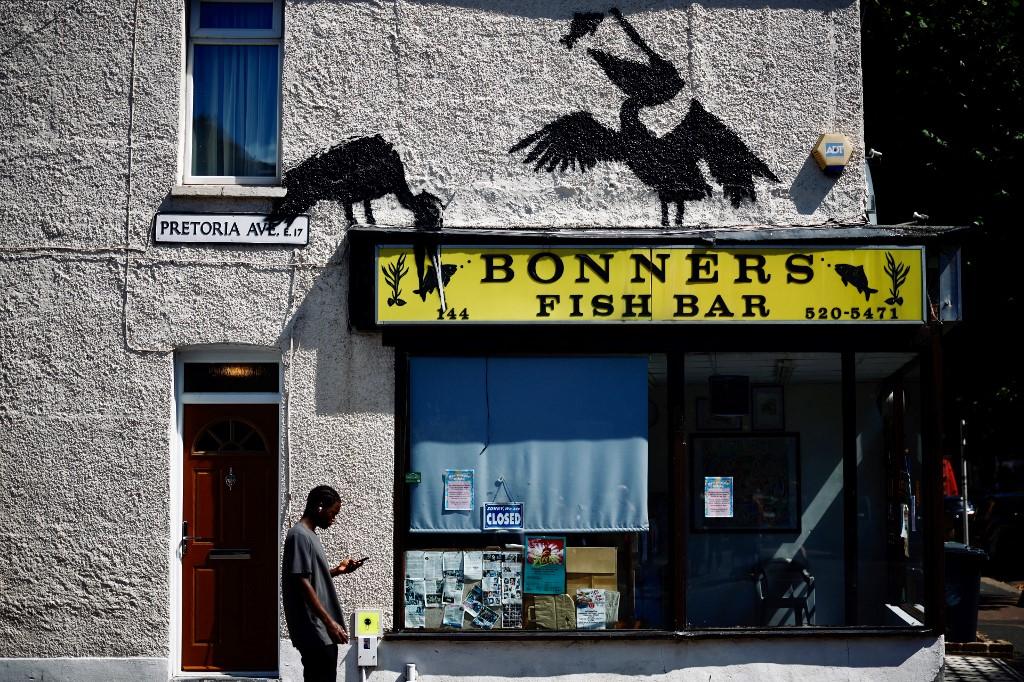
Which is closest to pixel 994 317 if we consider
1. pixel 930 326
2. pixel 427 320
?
pixel 930 326

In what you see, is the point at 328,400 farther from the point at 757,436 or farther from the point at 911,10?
the point at 911,10

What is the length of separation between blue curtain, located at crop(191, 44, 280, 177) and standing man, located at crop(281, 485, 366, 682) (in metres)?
3.51

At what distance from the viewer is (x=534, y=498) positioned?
9.19 metres

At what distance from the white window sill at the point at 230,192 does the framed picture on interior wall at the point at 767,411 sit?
13.9 feet

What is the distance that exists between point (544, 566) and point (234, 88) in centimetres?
472

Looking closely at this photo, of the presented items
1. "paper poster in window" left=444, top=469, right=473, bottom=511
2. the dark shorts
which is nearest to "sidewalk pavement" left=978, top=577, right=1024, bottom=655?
"paper poster in window" left=444, top=469, right=473, bottom=511

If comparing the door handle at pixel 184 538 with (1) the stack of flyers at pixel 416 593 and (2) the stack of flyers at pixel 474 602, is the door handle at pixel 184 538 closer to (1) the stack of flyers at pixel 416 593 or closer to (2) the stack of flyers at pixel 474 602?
(1) the stack of flyers at pixel 416 593

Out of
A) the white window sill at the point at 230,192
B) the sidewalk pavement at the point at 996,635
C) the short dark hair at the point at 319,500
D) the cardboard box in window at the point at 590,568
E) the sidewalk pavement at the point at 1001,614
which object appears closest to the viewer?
the short dark hair at the point at 319,500

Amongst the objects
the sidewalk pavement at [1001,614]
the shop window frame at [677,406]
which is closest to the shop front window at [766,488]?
the shop window frame at [677,406]

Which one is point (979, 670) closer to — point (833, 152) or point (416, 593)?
point (833, 152)

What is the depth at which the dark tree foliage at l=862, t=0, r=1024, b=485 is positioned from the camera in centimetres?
1340

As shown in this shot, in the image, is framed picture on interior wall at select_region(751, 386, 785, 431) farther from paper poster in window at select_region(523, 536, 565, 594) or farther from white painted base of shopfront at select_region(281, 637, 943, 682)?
paper poster in window at select_region(523, 536, 565, 594)

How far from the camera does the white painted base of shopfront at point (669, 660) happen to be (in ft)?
29.4

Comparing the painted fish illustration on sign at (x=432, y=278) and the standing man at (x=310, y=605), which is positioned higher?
the painted fish illustration on sign at (x=432, y=278)
